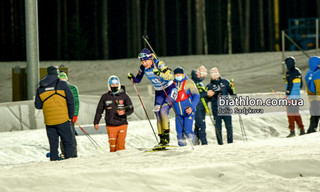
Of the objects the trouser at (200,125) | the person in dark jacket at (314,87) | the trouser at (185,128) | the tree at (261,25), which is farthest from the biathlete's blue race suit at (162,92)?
the tree at (261,25)

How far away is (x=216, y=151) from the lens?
6.34m

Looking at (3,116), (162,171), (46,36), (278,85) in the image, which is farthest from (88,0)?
(162,171)

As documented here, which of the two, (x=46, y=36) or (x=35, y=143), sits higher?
(x=46, y=36)

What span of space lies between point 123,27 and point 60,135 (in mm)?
14978

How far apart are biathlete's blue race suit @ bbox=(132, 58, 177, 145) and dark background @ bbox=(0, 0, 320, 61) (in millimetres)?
14690

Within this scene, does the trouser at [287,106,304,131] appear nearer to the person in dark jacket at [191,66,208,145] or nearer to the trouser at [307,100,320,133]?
the trouser at [307,100,320,133]

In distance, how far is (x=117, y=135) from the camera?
7.98 meters

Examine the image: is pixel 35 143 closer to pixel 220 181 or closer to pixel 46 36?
pixel 220 181

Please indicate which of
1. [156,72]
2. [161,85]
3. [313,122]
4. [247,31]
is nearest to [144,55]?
[156,72]

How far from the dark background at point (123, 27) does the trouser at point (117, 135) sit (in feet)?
45.6

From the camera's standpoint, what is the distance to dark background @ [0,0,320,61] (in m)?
21.7

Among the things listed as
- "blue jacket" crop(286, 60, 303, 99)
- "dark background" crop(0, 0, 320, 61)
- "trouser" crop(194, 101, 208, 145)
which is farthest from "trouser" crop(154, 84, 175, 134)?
"dark background" crop(0, 0, 320, 61)

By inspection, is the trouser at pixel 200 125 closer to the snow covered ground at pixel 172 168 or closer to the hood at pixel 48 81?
the snow covered ground at pixel 172 168

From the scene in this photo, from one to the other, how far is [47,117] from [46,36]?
1520cm
